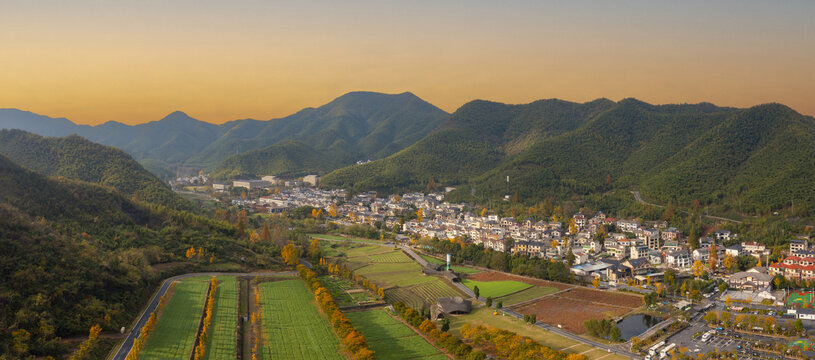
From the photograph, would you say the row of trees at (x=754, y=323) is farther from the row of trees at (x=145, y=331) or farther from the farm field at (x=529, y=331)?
the row of trees at (x=145, y=331)

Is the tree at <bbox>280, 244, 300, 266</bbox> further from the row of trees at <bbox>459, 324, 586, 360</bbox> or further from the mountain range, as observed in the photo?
the mountain range

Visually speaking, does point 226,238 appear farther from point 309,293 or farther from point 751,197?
point 751,197

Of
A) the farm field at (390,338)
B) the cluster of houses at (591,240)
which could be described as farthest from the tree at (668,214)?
the farm field at (390,338)

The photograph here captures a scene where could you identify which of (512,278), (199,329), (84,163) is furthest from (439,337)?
(84,163)

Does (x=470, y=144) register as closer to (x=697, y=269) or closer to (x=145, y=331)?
(x=697, y=269)

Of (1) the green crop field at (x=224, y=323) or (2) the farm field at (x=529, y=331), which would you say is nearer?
(1) the green crop field at (x=224, y=323)

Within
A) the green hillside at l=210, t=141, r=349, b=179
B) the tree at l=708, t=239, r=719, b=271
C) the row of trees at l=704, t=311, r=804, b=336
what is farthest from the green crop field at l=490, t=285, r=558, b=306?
the green hillside at l=210, t=141, r=349, b=179
